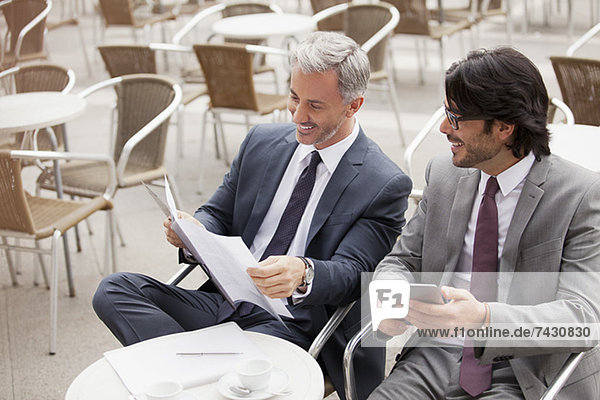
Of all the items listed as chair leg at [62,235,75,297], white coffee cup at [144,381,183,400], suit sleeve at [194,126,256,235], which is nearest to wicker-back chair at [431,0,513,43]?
chair leg at [62,235,75,297]

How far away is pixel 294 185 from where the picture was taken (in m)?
2.57

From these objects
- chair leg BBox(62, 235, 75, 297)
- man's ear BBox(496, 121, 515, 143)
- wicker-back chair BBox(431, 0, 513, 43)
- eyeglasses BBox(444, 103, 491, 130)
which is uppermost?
eyeglasses BBox(444, 103, 491, 130)

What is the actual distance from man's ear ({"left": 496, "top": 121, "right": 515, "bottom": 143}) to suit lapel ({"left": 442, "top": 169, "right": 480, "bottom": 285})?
6.9 inches

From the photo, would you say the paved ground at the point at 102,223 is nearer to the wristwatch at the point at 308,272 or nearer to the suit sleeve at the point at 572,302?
the wristwatch at the point at 308,272

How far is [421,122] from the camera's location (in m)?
6.39

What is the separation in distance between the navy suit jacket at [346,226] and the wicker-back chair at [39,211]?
104 cm

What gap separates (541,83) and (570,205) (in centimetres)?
30

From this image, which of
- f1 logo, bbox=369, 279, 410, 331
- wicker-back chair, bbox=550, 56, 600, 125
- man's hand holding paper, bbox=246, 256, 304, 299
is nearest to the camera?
f1 logo, bbox=369, 279, 410, 331

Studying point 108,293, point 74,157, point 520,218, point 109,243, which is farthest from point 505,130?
point 109,243

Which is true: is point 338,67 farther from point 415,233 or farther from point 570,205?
point 570,205

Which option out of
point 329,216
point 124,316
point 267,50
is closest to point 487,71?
point 329,216

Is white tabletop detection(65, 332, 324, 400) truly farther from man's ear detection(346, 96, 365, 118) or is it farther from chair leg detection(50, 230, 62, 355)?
chair leg detection(50, 230, 62, 355)

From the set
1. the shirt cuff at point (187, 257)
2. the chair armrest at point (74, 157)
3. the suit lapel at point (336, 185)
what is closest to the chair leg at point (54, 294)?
the chair armrest at point (74, 157)

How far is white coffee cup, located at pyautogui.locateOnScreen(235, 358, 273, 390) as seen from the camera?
179cm
